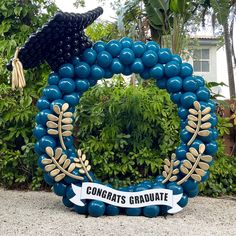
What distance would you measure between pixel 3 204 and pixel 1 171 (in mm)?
1196

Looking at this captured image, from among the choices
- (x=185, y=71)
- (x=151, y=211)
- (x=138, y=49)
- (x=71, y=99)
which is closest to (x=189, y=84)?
(x=185, y=71)

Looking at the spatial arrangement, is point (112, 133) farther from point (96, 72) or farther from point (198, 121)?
point (198, 121)

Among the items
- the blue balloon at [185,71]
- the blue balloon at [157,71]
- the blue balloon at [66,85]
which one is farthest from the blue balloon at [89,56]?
the blue balloon at [185,71]

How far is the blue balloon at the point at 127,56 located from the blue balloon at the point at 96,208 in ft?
5.03

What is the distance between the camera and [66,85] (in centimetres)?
454

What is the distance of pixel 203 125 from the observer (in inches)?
179

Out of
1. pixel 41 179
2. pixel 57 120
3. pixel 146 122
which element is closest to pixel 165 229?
pixel 57 120

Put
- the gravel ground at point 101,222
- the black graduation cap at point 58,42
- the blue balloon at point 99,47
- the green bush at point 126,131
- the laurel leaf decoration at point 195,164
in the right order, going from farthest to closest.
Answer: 1. the green bush at point 126,131
2. the blue balloon at point 99,47
3. the laurel leaf decoration at point 195,164
4. the black graduation cap at point 58,42
5. the gravel ground at point 101,222

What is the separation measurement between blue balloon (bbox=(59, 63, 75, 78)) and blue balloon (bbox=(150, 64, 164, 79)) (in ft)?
2.83

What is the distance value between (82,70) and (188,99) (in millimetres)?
1190

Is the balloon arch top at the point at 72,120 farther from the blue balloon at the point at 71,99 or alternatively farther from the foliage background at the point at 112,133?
the foliage background at the point at 112,133

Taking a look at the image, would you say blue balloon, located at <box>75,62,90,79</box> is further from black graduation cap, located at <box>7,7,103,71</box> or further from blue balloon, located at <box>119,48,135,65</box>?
blue balloon, located at <box>119,48,135,65</box>

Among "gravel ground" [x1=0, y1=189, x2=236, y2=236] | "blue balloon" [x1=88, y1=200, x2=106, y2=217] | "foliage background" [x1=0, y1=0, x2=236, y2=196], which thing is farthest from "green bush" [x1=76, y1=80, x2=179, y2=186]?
"blue balloon" [x1=88, y1=200, x2=106, y2=217]

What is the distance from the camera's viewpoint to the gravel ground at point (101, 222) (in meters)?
3.87
